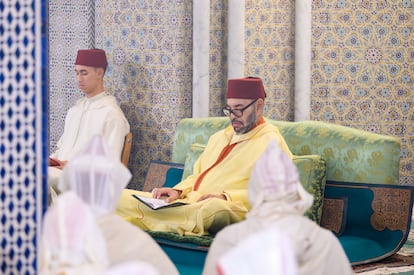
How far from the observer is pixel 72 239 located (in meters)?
2.44

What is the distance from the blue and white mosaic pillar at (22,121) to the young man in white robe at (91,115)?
4.10 metres

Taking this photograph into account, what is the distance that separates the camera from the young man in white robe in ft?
24.7

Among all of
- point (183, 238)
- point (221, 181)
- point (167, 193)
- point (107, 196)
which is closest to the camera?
point (107, 196)

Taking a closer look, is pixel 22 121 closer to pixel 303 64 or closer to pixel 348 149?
pixel 348 149

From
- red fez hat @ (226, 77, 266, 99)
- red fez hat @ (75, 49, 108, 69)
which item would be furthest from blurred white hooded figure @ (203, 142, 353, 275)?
red fez hat @ (75, 49, 108, 69)

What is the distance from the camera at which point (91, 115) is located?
762 centimetres

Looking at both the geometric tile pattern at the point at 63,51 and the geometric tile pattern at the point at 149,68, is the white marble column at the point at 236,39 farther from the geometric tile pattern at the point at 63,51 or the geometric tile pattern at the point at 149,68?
the geometric tile pattern at the point at 63,51

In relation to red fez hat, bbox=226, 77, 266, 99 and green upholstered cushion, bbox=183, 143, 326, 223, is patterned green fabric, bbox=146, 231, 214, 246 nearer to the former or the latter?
green upholstered cushion, bbox=183, 143, 326, 223

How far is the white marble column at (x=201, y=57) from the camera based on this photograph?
767 cm

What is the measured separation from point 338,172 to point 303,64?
5.69 feet

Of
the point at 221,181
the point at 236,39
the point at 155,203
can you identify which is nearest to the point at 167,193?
the point at 155,203

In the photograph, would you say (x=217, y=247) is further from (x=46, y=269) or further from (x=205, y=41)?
(x=205, y=41)

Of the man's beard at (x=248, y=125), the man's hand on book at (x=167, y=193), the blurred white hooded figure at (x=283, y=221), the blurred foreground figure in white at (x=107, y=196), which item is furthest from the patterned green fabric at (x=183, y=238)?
the blurred foreground figure in white at (x=107, y=196)

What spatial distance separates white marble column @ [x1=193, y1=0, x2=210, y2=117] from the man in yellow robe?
3.98 ft
